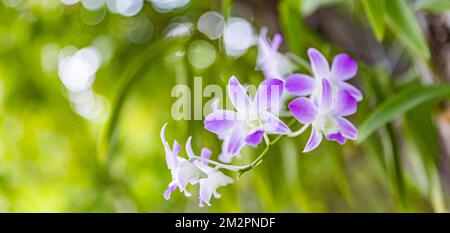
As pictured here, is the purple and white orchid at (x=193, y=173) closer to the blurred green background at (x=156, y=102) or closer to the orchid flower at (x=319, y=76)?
the orchid flower at (x=319, y=76)

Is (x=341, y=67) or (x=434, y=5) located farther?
(x=434, y=5)

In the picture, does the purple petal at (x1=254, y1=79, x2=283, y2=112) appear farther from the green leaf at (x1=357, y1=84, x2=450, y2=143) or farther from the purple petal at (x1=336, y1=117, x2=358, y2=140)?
the green leaf at (x1=357, y1=84, x2=450, y2=143)

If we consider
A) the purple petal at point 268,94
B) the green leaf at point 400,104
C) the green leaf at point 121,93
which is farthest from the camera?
the green leaf at point 121,93

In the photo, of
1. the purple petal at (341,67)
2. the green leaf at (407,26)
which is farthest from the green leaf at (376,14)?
the purple petal at (341,67)

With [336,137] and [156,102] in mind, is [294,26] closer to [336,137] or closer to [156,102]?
[336,137]

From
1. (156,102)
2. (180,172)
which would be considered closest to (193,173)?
(180,172)
